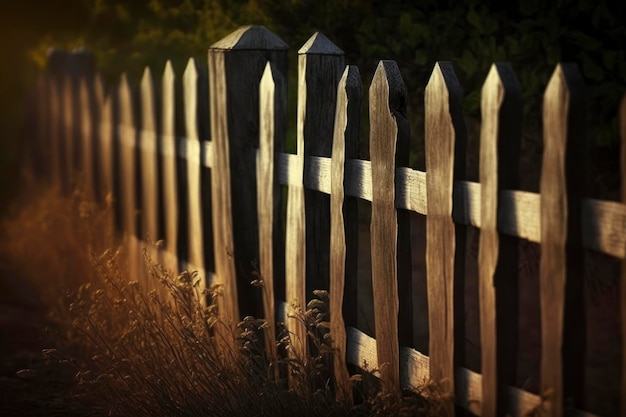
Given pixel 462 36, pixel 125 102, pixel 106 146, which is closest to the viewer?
pixel 462 36

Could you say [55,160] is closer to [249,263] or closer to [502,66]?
[249,263]

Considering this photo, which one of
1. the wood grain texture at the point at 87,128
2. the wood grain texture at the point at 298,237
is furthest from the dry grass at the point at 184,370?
the wood grain texture at the point at 87,128

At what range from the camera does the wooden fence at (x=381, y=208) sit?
267 cm

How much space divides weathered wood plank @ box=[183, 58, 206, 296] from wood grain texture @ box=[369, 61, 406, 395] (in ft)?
6.13

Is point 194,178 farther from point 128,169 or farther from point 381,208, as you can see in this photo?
point 381,208

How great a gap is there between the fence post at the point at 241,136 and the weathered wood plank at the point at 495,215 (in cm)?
182

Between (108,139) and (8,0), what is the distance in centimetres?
229

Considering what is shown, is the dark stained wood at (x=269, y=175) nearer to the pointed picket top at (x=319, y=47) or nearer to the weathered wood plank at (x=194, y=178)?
the pointed picket top at (x=319, y=47)

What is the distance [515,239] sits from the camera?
2898mm

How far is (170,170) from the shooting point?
5.90m

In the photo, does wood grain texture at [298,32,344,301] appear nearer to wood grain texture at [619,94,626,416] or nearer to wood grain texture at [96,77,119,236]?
wood grain texture at [619,94,626,416]

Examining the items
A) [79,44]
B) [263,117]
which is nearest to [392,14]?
[263,117]

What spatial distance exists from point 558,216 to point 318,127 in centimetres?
161

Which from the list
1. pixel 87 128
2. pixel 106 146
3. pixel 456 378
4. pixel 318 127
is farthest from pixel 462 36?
pixel 87 128
